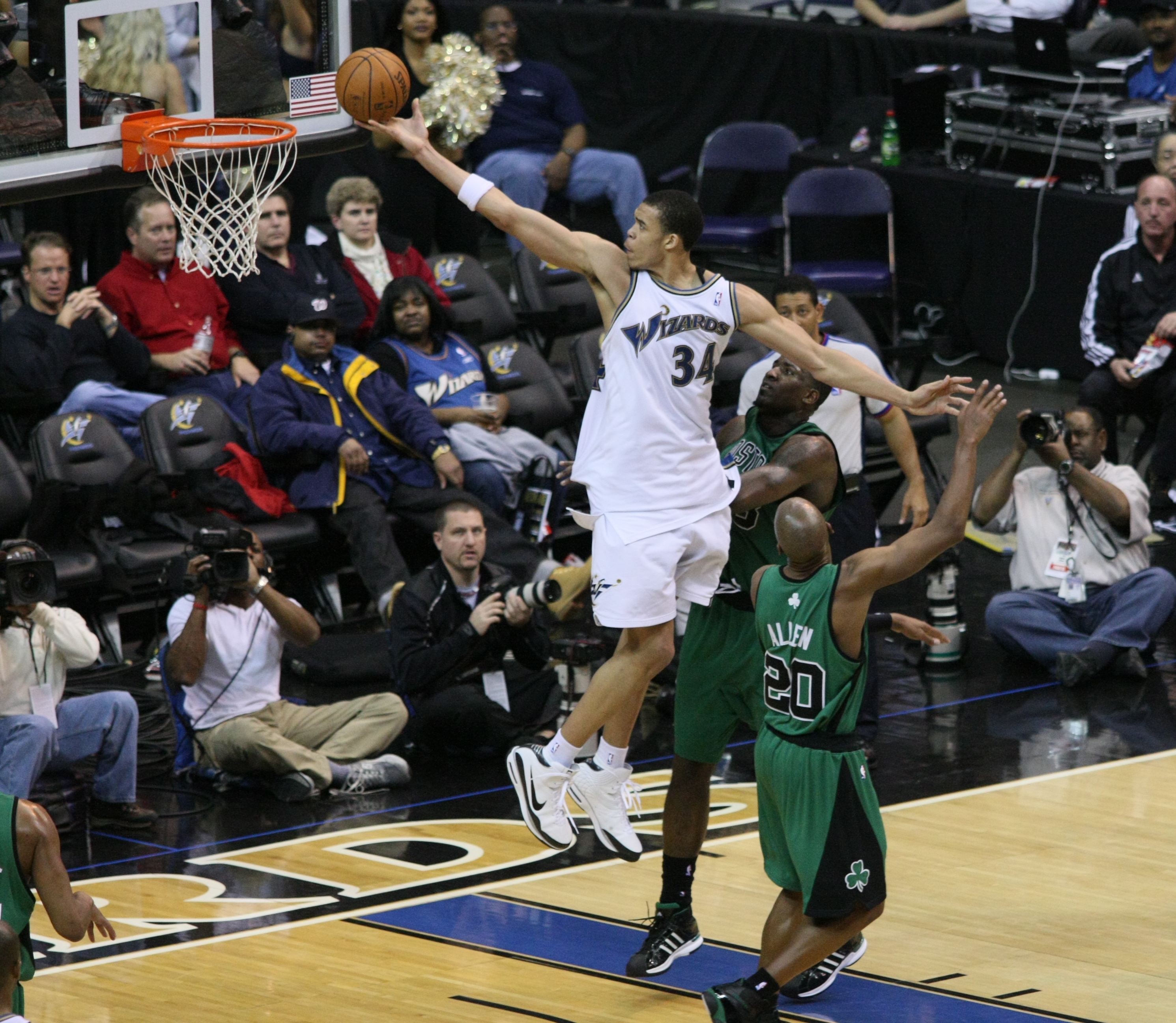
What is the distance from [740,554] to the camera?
6.57 meters

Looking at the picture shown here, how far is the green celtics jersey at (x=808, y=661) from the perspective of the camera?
5633 mm

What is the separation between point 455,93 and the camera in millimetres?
12258

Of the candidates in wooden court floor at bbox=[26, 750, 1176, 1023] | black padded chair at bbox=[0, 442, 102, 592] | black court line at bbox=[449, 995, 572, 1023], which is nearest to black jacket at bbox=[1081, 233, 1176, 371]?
wooden court floor at bbox=[26, 750, 1176, 1023]

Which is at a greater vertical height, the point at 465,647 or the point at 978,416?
the point at 978,416

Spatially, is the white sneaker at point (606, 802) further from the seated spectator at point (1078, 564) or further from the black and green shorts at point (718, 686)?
the seated spectator at point (1078, 564)

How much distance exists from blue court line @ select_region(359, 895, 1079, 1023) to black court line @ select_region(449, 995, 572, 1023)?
0.42 ft

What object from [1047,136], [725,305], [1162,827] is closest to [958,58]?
[1047,136]

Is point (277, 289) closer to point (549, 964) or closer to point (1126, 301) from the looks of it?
point (1126, 301)

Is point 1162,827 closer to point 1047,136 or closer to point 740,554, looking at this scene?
point 740,554

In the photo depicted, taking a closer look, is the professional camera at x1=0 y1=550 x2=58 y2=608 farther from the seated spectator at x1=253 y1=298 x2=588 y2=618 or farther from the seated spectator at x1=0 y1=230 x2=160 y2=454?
the seated spectator at x1=253 y1=298 x2=588 y2=618

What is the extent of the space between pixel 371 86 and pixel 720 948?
3.01 metres

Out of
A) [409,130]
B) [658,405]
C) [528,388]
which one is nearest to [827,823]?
[658,405]

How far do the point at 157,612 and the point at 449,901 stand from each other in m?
2.97

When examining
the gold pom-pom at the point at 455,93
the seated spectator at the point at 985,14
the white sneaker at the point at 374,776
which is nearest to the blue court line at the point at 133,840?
the white sneaker at the point at 374,776
